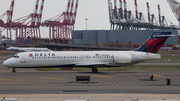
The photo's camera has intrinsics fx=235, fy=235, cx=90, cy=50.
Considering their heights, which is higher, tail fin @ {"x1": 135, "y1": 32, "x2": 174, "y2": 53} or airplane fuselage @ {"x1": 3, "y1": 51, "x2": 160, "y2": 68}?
tail fin @ {"x1": 135, "y1": 32, "x2": 174, "y2": 53}

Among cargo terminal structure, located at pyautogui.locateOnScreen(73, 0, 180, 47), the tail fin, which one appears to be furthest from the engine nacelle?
cargo terminal structure, located at pyautogui.locateOnScreen(73, 0, 180, 47)

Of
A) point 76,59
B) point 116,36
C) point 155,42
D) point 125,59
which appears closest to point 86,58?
point 76,59

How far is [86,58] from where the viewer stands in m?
36.7

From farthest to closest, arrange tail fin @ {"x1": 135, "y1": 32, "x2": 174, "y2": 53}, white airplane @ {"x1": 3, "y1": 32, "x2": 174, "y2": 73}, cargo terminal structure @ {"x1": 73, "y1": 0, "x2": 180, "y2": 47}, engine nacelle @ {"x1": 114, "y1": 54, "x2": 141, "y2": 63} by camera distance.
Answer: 1. cargo terminal structure @ {"x1": 73, "y1": 0, "x2": 180, "y2": 47}
2. tail fin @ {"x1": 135, "y1": 32, "x2": 174, "y2": 53}
3. engine nacelle @ {"x1": 114, "y1": 54, "x2": 141, "y2": 63}
4. white airplane @ {"x1": 3, "y1": 32, "x2": 174, "y2": 73}

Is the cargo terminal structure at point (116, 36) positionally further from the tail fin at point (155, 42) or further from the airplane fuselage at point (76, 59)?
the airplane fuselage at point (76, 59)

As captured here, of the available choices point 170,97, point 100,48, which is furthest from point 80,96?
point 100,48

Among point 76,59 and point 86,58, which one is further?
point 86,58

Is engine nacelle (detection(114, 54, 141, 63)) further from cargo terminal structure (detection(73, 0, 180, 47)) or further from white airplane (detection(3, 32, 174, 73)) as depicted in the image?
cargo terminal structure (detection(73, 0, 180, 47))

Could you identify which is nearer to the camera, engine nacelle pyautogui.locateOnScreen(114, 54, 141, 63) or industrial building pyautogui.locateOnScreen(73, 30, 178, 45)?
engine nacelle pyautogui.locateOnScreen(114, 54, 141, 63)

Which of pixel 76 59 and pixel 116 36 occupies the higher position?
pixel 116 36

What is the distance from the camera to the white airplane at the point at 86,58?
118ft

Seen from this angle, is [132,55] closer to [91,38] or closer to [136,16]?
[91,38]

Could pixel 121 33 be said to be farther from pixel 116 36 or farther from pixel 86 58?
pixel 86 58

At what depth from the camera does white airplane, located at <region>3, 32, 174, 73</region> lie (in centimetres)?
3594
